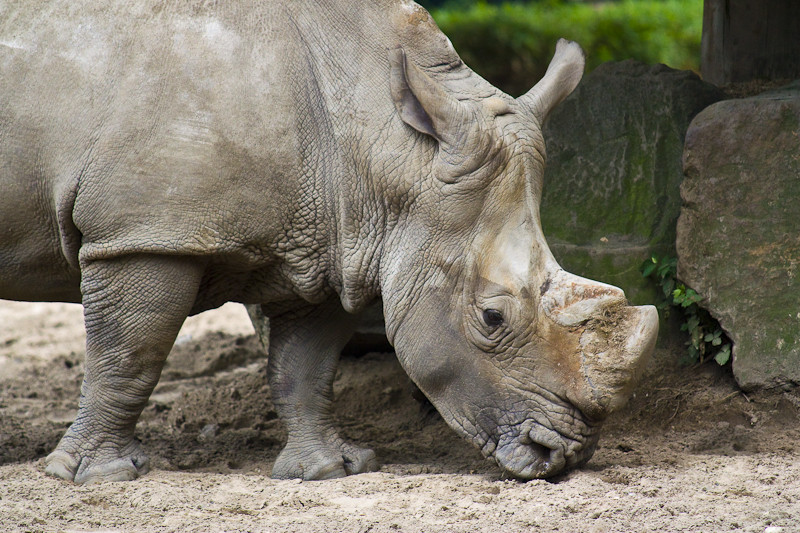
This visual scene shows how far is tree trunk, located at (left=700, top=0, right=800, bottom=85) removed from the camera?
6.14 meters

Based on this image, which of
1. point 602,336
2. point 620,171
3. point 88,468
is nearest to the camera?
point 602,336

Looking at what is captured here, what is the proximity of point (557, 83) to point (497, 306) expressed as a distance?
1166 millimetres

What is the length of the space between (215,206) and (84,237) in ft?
2.02

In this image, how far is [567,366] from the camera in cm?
421

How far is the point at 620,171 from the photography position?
5.80 meters

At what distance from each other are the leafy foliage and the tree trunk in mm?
7577

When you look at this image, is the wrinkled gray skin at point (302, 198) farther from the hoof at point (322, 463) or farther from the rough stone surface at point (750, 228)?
the rough stone surface at point (750, 228)

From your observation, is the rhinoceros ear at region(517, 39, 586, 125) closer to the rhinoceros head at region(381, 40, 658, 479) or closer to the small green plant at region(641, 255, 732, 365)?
the rhinoceros head at region(381, 40, 658, 479)

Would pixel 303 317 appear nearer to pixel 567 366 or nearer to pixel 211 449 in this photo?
pixel 211 449

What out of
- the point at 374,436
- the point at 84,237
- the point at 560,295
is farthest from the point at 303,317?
the point at 560,295

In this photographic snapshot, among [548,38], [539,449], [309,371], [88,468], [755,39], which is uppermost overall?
[548,38]

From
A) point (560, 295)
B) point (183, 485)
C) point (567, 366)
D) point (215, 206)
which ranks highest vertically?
point (215, 206)

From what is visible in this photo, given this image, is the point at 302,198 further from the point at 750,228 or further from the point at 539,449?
the point at 750,228

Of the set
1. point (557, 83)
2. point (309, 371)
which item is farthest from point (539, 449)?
point (557, 83)
